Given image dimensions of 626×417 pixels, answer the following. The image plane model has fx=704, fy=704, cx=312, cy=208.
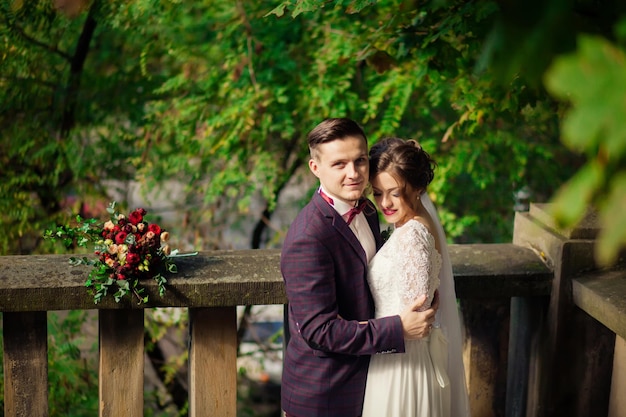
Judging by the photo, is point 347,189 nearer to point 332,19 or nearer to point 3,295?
point 3,295

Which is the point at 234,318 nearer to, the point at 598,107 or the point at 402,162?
the point at 402,162

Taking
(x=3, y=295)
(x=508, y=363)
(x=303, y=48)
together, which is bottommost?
(x=508, y=363)

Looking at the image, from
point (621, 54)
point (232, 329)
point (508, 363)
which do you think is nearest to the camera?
point (621, 54)

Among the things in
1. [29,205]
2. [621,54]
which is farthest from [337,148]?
[29,205]

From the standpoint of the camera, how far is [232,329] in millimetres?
2566

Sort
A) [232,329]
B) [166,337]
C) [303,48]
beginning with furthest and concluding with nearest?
[166,337] → [303,48] → [232,329]

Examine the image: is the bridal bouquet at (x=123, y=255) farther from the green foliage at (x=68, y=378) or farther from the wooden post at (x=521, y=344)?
the green foliage at (x=68, y=378)

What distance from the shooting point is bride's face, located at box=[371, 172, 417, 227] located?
2449mm

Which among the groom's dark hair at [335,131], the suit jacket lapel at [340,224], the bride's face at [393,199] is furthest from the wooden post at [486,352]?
the groom's dark hair at [335,131]

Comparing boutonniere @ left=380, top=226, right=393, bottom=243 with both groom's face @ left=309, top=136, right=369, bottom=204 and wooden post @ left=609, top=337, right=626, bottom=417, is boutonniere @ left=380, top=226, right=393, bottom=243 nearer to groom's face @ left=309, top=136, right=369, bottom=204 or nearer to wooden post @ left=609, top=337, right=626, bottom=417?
groom's face @ left=309, top=136, right=369, bottom=204

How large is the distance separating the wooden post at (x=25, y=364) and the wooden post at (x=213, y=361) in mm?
517

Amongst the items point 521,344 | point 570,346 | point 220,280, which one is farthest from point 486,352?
point 220,280

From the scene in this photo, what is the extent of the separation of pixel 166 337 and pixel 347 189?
150 inches

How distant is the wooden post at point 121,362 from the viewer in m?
2.49
